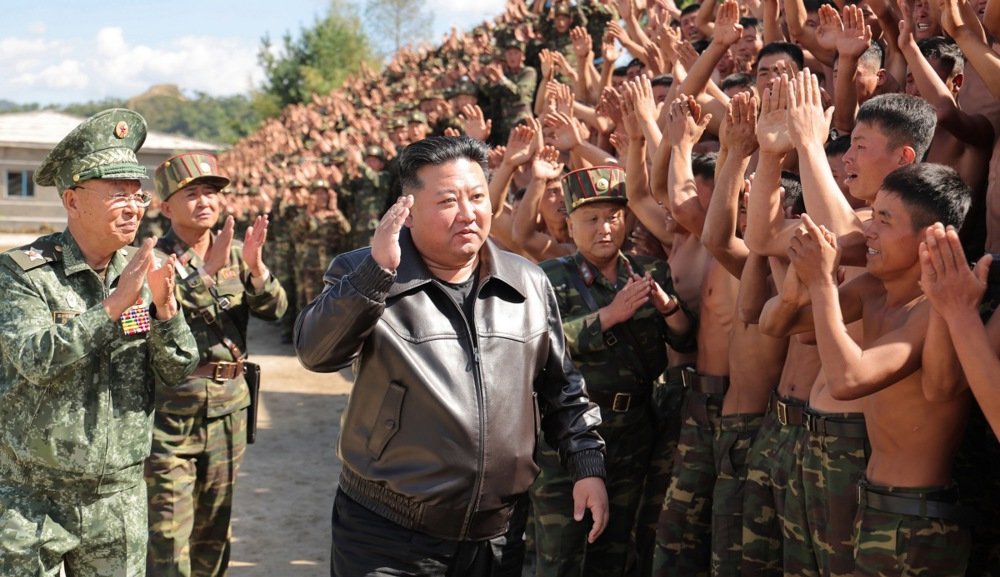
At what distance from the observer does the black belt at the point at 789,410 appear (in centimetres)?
390

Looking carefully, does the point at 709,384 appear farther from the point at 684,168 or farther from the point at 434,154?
the point at 434,154

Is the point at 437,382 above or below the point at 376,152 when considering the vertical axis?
below

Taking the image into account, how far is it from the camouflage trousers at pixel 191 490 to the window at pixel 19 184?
120 feet

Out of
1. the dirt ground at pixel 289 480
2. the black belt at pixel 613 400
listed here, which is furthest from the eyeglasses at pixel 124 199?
the dirt ground at pixel 289 480

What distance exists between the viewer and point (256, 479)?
800 centimetres

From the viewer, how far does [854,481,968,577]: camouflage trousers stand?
3.15m

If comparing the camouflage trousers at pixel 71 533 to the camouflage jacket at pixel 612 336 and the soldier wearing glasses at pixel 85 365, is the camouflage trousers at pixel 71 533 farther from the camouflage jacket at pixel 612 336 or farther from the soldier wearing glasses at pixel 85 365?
the camouflage jacket at pixel 612 336

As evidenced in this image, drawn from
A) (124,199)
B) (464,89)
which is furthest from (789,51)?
(464,89)

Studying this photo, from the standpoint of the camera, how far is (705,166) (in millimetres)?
4949

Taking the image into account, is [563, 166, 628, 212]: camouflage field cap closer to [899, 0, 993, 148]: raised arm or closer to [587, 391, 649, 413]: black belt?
[587, 391, 649, 413]: black belt

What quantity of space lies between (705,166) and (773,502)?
166cm

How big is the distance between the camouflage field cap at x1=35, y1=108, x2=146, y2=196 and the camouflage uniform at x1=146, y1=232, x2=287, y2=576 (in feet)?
4.85

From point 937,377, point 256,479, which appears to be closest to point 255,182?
point 256,479

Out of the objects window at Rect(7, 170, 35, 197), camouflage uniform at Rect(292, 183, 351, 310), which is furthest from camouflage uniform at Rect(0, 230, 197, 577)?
window at Rect(7, 170, 35, 197)
